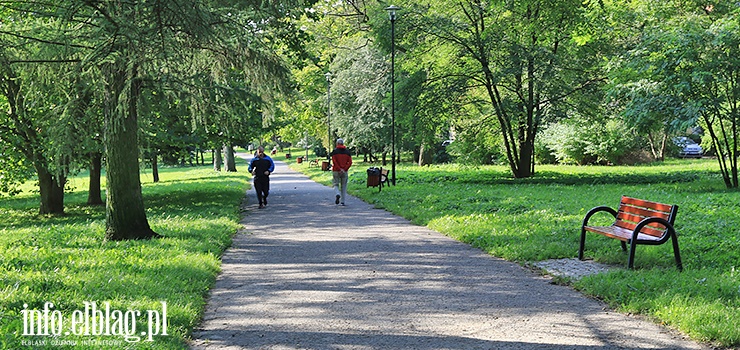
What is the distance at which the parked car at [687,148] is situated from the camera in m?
47.1

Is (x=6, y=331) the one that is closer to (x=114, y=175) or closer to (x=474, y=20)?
(x=114, y=175)

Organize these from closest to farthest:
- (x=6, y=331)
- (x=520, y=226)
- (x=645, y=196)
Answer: (x=6, y=331) → (x=520, y=226) → (x=645, y=196)

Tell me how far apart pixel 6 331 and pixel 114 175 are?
6.07m

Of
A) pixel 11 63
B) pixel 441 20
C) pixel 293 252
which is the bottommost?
pixel 293 252

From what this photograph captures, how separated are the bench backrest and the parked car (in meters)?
41.4

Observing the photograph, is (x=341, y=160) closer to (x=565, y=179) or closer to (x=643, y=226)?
(x=643, y=226)

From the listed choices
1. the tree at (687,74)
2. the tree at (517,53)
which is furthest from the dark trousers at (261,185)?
the tree at (687,74)

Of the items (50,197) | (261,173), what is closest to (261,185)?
(261,173)

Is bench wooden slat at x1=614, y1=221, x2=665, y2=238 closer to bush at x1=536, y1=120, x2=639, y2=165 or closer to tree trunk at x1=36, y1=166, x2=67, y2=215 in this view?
tree trunk at x1=36, y1=166, x2=67, y2=215

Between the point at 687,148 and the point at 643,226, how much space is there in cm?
5043

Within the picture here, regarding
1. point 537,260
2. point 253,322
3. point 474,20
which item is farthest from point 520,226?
point 474,20

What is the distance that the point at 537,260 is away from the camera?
8789 mm

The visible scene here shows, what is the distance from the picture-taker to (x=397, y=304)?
655cm

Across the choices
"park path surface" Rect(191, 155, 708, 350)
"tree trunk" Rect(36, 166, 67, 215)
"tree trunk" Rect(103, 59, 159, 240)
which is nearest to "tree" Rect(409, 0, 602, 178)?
"tree trunk" Rect(36, 166, 67, 215)
